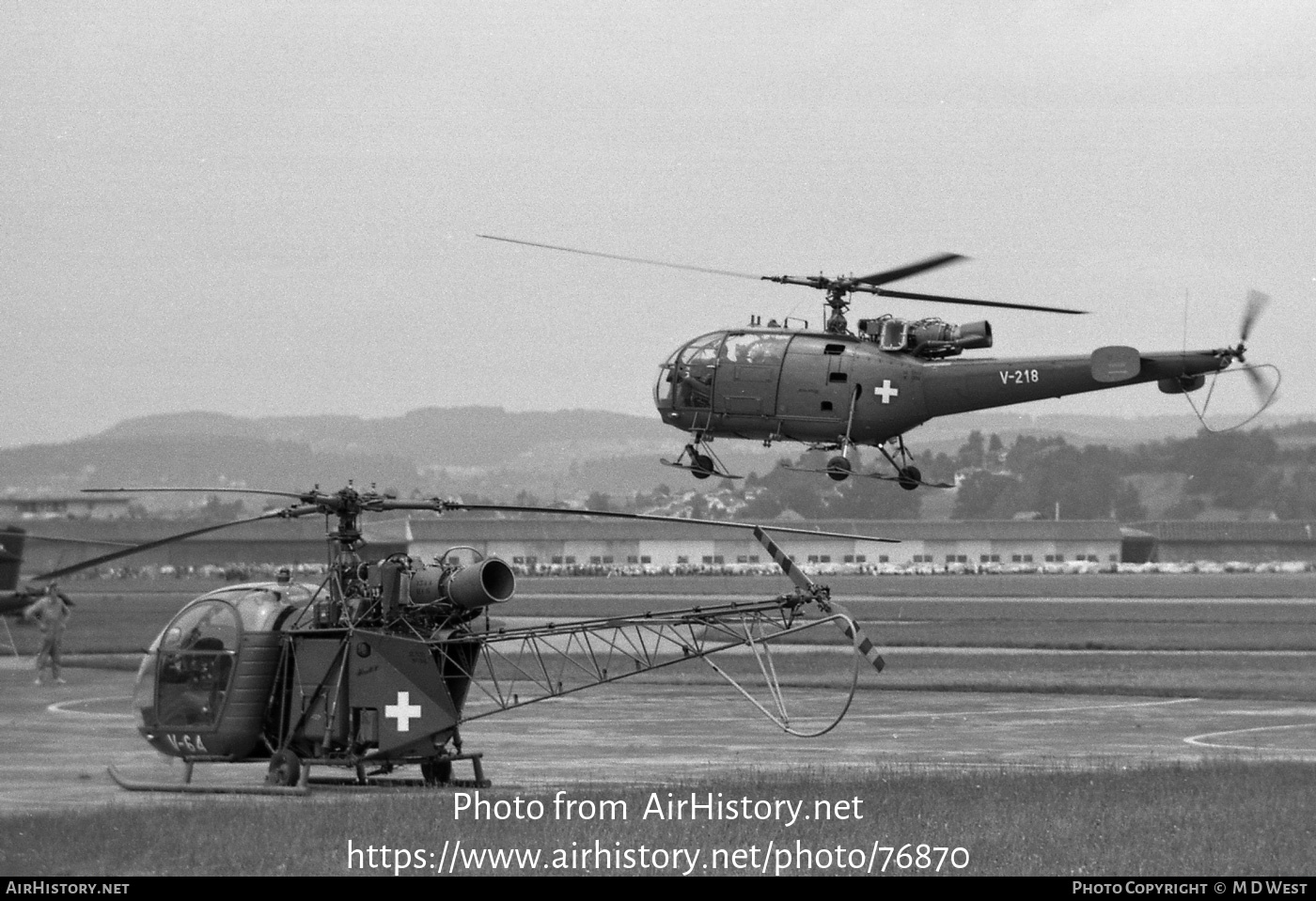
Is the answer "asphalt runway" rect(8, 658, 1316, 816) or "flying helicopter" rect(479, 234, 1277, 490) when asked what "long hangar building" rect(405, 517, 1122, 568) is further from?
"flying helicopter" rect(479, 234, 1277, 490)

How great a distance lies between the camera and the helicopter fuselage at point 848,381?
23562 millimetres

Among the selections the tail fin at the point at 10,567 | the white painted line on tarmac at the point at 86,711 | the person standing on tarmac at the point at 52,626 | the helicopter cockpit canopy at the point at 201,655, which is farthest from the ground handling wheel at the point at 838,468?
the tail fin at the point at 10,567

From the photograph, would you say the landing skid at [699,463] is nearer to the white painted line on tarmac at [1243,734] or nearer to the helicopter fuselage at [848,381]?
the helicopter fuselage at [848,381]

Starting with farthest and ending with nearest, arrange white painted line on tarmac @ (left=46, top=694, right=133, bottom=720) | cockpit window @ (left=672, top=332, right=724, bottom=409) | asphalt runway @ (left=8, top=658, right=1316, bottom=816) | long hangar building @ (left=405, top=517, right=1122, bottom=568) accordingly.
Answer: long hangar building @ (left=405, top=517, right=1122, bottom=568) → white painted line on tarmac @ (left=46, top=694, right=133, bottom=720) → cockpit window @ (left=672, top=332, right=724, bottom=409) → asphalt runway @ (left=8, top=658, right=1316, bottom=816)

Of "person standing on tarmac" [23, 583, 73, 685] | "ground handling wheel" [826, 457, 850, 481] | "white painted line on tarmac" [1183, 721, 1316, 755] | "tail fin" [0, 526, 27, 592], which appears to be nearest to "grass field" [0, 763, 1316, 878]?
"ground handling wheel" [826, 457, 850, 481]

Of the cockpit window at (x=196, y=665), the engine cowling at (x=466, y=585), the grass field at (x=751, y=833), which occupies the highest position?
the engine cowling at (x=466, y=585)

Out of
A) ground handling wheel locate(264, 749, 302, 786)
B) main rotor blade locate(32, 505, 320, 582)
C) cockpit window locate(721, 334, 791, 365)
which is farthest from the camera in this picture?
cockpit window locate(721, 334, 791, 365)

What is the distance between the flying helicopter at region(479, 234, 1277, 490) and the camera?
24453 mm

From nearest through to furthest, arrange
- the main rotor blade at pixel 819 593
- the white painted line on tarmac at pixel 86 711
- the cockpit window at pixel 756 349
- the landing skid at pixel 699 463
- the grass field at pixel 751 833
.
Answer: the grass field at pixel 751 833, the main rotor blade at pixel 819 593, the landing skid at pixel 699 463, the cockpit window at pixel 756 349, the white painted line on tarmac at pixel 86 711

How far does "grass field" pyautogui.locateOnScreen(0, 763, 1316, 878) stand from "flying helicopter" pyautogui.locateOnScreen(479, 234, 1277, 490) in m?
5.32

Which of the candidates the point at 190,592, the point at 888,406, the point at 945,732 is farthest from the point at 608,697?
the point at 190,592

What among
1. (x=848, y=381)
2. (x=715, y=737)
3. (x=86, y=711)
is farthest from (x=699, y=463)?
(x=86, y=711)

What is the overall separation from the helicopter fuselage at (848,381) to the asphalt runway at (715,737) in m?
4.70
